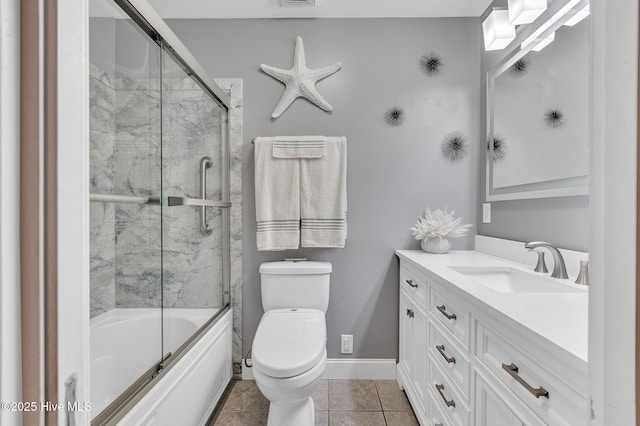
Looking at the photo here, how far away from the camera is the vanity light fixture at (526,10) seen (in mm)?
1444

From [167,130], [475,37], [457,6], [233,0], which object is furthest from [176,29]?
[475,37]

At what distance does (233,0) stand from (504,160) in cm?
181

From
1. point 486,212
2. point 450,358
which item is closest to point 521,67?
point 486,212

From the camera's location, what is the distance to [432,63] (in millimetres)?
2041

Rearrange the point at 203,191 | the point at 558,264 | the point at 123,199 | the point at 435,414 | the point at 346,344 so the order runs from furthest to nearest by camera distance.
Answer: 1. the point at 346,344
2. the point at 203,191
3. the point at 435,414
4. the point at 558,264
5. the point at 123,199

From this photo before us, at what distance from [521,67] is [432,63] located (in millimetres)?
558

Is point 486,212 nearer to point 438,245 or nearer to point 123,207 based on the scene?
point 438,245

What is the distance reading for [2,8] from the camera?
30cm

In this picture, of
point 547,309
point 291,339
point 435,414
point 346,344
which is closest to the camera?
point 547,309

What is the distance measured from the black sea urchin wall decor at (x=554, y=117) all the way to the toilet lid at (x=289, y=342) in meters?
1.41

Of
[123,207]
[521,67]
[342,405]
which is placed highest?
[521,67]

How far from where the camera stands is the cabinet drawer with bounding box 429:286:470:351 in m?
1.11

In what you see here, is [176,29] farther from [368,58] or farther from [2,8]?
[2,8]

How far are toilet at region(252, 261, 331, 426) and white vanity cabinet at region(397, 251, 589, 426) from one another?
19.7 inches
